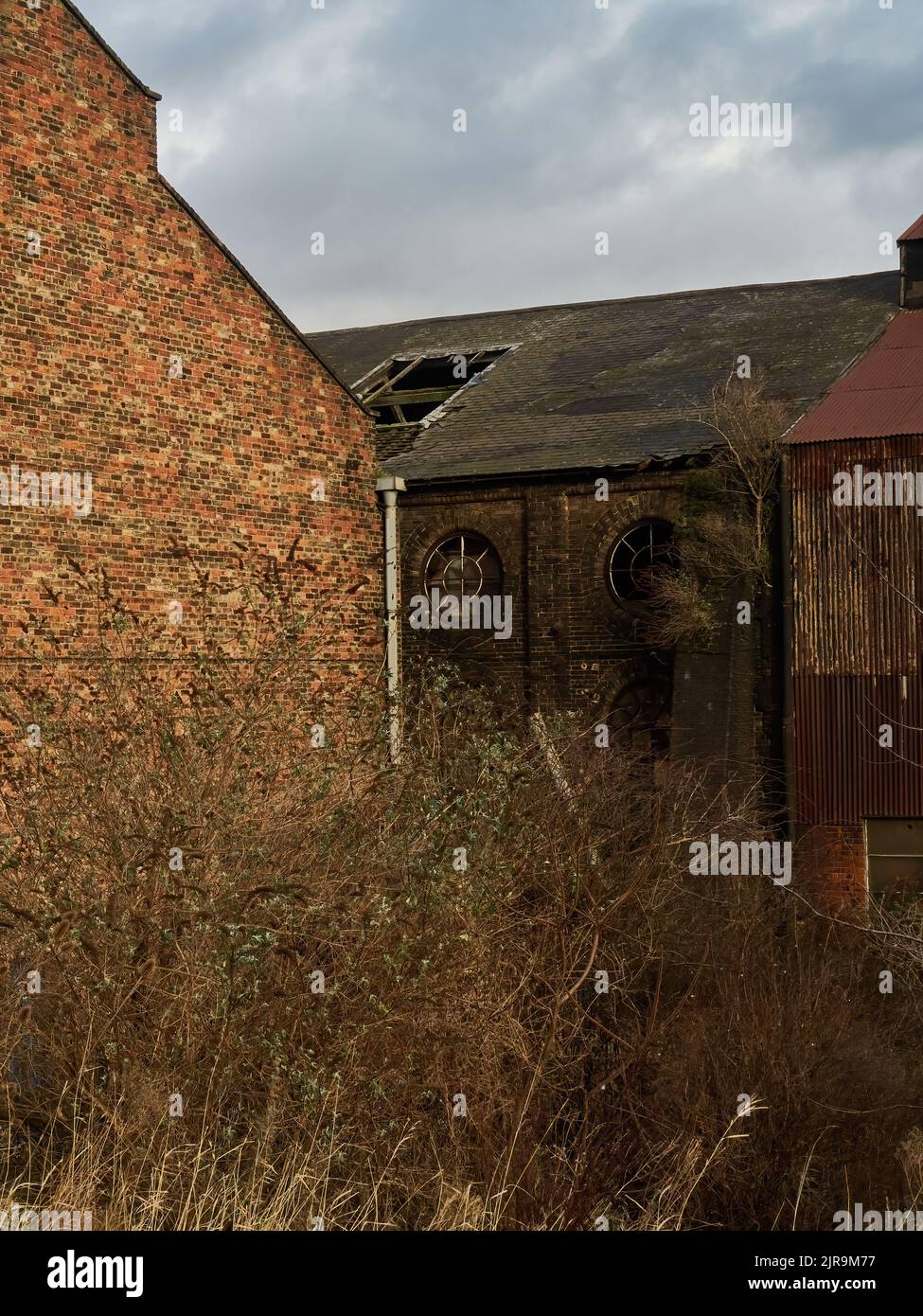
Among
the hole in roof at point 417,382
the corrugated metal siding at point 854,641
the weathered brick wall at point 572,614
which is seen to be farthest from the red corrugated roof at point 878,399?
the hole in roof at point 417,382

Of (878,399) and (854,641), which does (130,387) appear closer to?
→ (854,641)

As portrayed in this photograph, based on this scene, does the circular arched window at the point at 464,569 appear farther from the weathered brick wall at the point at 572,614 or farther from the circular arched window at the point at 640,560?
the circular arched window at the point at 640,560

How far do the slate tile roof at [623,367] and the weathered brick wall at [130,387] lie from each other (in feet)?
13.7

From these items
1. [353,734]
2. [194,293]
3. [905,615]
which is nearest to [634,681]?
[905,615]

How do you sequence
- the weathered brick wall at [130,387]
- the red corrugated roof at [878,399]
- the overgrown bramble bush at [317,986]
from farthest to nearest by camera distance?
the red corrugated roof at [878,399] → the weathered brick wall at [130,387] → the overgrown bramble bush at [317,986]

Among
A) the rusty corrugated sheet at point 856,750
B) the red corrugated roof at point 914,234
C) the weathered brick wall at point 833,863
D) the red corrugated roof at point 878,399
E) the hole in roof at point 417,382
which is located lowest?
the weathered brick wall at point 833,863

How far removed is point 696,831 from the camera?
1514 cm

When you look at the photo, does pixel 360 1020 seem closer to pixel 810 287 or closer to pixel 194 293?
pixel 194 293

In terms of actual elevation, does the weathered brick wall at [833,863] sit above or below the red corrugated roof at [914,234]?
below

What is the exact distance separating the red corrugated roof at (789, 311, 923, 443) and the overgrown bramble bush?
7.71 metres

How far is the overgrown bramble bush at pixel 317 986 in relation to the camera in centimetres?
742

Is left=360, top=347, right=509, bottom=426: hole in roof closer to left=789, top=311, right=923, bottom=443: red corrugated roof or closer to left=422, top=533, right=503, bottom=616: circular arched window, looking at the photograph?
left=422, top=533, right=503, bottom=616: circular arched window

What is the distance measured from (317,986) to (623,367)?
587 inches

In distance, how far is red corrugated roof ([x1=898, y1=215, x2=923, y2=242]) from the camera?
1978 cm
